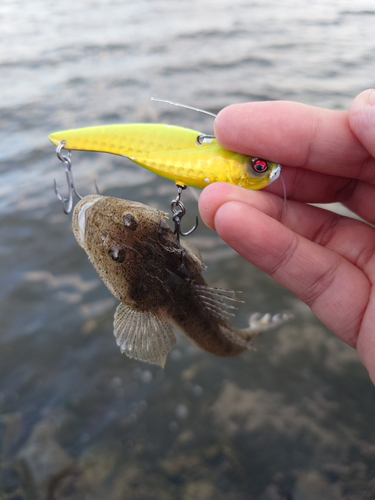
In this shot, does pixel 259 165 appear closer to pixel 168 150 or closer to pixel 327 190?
pixel 168 150

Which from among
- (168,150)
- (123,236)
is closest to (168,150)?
(168,150)

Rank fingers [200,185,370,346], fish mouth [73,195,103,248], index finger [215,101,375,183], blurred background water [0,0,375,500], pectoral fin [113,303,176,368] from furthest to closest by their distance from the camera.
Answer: blurred background water [0,0,375,500] → pectoral fin [113,303,176,368] → fish mouth [73,195,103,248] → index finger [215,101,375,183] → fingers [200,185,370,346]

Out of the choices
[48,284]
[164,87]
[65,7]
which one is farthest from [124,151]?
[65,7]

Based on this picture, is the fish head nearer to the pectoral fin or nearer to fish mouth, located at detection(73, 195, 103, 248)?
fish mouth, located at detection(73, 195, 103, 248)

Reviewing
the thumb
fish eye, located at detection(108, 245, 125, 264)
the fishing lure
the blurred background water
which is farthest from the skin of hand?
the blurred background water

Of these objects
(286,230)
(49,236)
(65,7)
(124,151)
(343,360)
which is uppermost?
(65,7)

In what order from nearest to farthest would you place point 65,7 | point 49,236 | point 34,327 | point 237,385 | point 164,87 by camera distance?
point 237,385 → point 34,327 → point 49,236 → point 164,87 → point 65,7

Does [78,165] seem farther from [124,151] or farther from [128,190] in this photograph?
[124,151]
